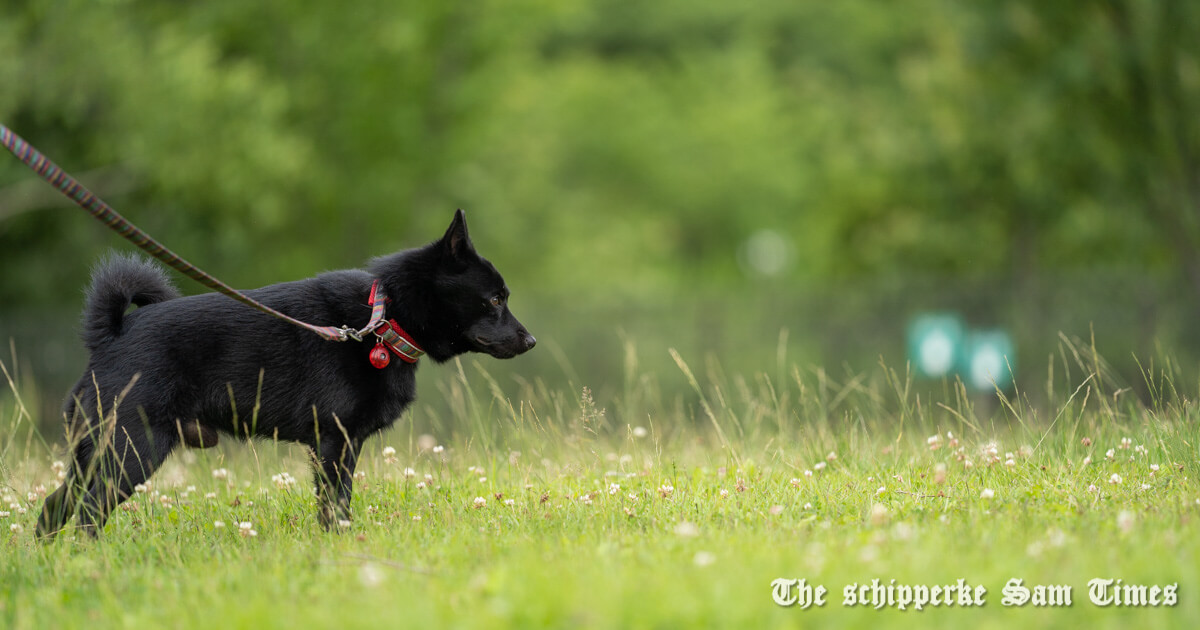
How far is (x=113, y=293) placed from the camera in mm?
4355

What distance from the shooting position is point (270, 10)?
17.3 m

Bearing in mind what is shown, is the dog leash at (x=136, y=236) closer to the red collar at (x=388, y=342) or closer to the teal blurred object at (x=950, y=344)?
the red collar at (x=388, y=342)

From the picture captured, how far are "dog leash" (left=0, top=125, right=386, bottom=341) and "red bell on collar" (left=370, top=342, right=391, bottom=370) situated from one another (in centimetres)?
8

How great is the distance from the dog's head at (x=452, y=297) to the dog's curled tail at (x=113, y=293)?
105 cm

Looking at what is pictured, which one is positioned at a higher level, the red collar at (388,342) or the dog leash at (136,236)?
the dog leash at (136,236)

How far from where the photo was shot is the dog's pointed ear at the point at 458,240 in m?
4.83

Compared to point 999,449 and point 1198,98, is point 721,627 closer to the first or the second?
point 999,449

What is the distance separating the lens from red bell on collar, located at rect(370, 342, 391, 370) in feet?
14.9

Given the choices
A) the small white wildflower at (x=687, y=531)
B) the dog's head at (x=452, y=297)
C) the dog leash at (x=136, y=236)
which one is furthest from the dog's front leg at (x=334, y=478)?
the small white wildflower at (x=687, y=531)

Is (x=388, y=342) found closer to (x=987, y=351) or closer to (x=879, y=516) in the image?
(x=879, y=516)

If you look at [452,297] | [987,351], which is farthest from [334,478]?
[987,351]

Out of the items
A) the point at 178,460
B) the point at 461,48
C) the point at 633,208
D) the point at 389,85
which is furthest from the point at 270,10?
the point at 633,208

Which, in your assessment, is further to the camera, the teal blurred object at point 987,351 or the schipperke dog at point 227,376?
the teal blurred object at point 987,351

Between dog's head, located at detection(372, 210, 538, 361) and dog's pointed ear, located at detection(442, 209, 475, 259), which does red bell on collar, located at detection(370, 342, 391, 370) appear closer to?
dog's head, located at detection(372, 210, 538, 361)
